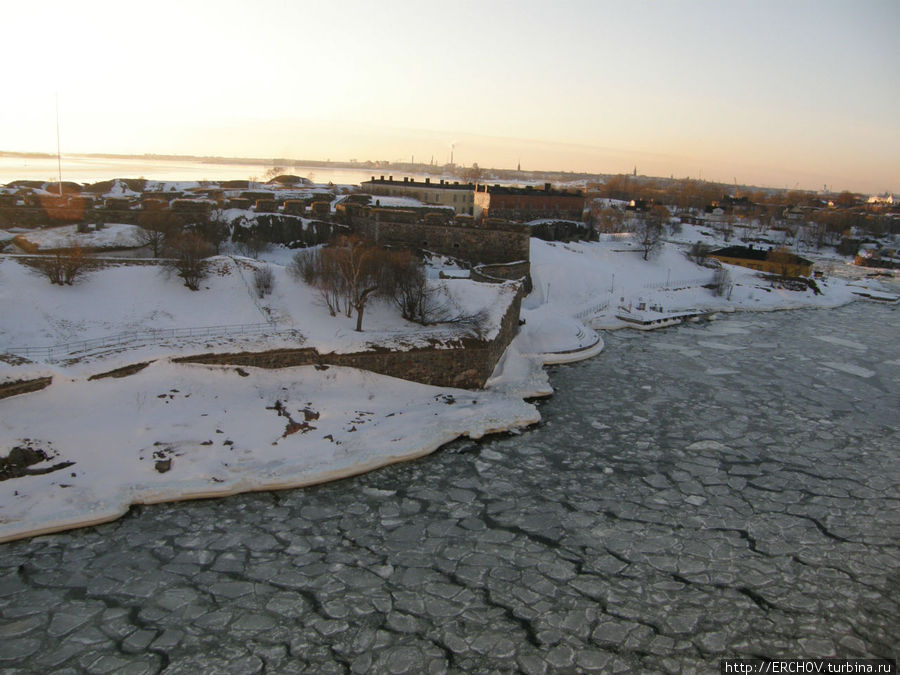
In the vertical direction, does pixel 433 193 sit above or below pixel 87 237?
above

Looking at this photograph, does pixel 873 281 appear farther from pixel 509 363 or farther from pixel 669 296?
pixel 509 363

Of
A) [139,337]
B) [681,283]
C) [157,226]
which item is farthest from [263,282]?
[681,283]

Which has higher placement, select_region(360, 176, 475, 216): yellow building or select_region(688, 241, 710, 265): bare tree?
select_region(360, 176, 475, 216): yellow building

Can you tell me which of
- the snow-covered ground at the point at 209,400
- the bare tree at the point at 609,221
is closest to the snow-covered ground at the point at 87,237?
the snow-covered ground at the point at 209,400

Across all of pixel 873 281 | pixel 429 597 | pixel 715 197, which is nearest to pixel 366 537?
pixel 429 597

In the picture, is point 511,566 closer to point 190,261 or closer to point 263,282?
point 263,282

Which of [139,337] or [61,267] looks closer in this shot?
[139,337]

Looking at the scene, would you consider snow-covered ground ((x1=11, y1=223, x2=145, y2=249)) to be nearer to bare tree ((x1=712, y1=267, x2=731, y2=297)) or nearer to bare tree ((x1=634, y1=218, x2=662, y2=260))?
bare tree ((x1=712, y1=267, x2=731, y2=297))

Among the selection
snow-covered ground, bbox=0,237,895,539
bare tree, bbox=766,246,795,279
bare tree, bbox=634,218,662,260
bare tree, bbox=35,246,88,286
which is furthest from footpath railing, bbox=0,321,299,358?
bare tree, bbox=766,246,795,279
